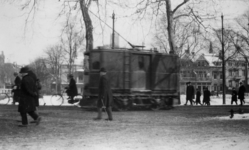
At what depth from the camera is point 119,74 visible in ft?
58.6

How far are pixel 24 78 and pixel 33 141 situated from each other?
313 cm

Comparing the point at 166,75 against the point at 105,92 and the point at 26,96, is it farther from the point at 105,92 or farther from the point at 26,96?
the point at 26,96

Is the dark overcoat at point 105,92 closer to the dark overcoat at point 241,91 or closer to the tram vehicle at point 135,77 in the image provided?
the tram vehicle at point 135,77

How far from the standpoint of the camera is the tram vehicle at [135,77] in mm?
17500

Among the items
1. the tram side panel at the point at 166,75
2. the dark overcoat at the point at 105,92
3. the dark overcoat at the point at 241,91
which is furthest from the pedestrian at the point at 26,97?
the dark overcoat at the point at 241,91

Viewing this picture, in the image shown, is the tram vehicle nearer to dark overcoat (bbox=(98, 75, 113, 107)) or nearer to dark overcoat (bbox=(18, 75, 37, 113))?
dark overcoat (bbox=(98, 75, 113, 107))

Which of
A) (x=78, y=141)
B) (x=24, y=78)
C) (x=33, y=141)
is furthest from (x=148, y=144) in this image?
(x=24, y=78)

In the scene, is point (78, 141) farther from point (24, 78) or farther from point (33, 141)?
point (24, 78)

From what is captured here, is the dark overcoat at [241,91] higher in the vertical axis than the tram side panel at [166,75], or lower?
lower

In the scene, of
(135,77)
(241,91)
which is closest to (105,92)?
(135,77)

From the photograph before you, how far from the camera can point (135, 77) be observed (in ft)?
60.1

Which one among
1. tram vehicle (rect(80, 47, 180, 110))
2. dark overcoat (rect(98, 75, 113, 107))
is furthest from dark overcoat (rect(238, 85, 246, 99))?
dark overcoat (rect(98, 75, 113, 107))

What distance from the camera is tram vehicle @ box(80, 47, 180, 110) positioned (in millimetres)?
17500

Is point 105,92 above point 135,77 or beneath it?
beneath
